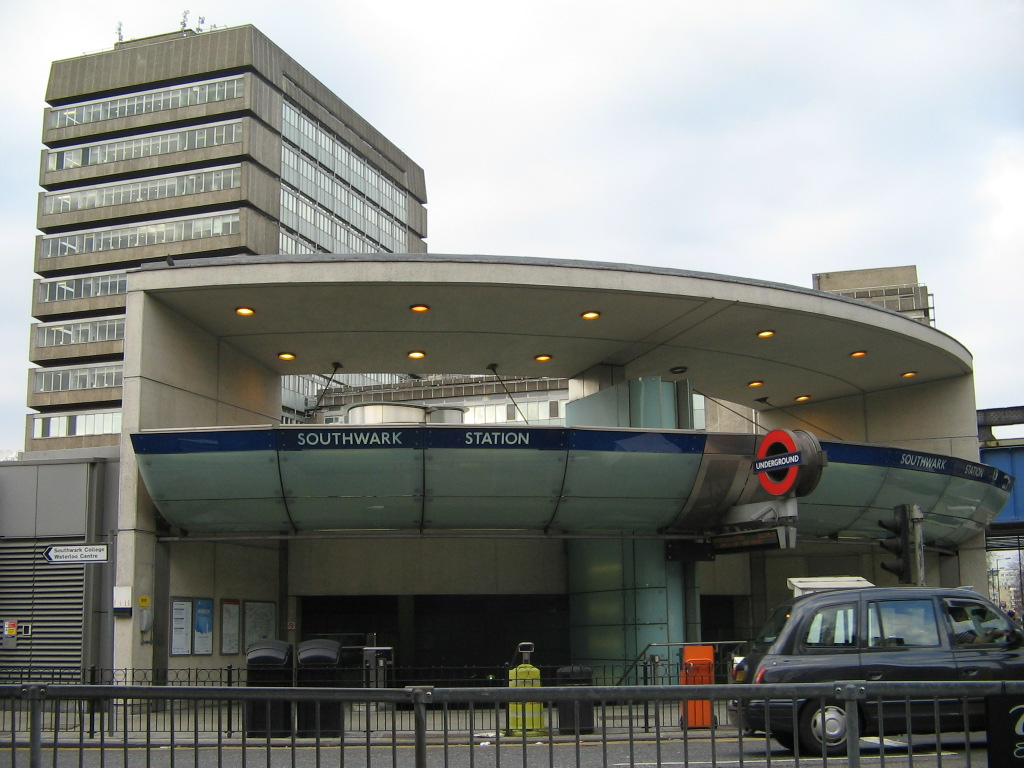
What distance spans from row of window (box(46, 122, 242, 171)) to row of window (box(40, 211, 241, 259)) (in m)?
6.45

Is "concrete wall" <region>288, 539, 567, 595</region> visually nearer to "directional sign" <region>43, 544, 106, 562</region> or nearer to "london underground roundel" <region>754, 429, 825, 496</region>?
"london underground roundel" <region>754, 429, 825, 496</region>

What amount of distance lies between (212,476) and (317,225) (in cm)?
8867

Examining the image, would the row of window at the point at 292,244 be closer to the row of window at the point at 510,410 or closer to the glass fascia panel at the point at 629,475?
the row of window at the point at 510,410

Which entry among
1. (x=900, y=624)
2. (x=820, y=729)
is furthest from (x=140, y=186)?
(x=820, y=729)

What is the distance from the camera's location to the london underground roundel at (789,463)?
2111cm

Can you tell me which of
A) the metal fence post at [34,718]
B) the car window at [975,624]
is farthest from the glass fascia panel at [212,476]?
the metal fence post at [34,718]

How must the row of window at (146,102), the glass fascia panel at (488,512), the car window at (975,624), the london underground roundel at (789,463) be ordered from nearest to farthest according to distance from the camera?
1. the car window at (975,624)
2. the london underground roundel at (789,463)
3. the glass fascia panel at (488,512)
4. the row of window at (146,102)

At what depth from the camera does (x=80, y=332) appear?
100 metres

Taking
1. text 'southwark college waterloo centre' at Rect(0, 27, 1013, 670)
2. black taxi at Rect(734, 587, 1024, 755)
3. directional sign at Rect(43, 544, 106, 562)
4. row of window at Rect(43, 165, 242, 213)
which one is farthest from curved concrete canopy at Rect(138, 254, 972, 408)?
row of window at Rect(43, 165, 242, 213)

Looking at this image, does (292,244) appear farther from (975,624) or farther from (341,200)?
(975,624)

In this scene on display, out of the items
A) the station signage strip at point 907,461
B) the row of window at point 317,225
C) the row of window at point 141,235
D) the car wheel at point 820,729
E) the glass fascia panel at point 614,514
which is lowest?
the car wheel at point 820,729

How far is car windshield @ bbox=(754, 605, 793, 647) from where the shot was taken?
13711mm

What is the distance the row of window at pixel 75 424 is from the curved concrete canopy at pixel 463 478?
77.9 metres

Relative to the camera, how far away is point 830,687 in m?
7.13
